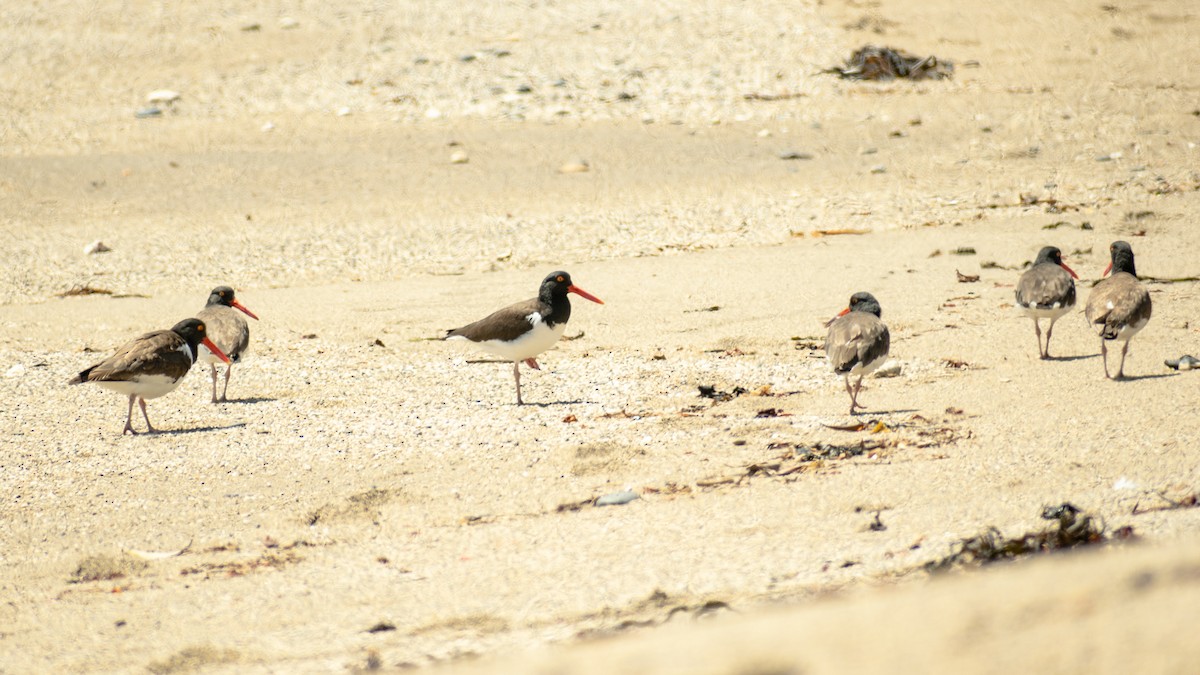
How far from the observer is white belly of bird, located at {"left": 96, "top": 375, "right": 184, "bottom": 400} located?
8.26 meters

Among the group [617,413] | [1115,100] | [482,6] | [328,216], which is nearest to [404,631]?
[617,413]

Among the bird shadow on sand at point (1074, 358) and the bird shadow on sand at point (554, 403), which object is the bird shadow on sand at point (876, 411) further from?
the bird shadow on sand at point (554, 403)

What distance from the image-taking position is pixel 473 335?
9.12 meters

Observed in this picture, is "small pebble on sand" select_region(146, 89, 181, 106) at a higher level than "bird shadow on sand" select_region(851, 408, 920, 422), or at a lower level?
higher

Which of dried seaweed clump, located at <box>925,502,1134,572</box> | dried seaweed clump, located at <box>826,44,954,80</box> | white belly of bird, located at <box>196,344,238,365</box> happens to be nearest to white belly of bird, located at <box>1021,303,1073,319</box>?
dried seaweed clump, located at <box>925,502,1134,572</box>

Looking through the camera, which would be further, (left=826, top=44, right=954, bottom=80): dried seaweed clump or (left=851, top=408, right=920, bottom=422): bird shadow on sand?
(left=826, top=44, right=954, bottom=80): dried seaweed clump

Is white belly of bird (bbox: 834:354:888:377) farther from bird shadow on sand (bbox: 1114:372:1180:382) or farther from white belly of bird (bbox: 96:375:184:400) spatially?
white belly of bird (bbox: 96:375:184:400)

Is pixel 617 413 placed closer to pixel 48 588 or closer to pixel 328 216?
pixel 48 588

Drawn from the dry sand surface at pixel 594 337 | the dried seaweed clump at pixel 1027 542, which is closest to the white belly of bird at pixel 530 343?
the dry sand surface at pixel 594 337

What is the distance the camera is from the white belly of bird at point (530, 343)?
880 centimetres

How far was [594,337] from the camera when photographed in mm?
10523

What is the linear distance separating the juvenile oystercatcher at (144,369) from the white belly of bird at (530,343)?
2.24 metres

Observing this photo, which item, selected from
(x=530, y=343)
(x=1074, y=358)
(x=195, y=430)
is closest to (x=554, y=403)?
(x=530, y=343)

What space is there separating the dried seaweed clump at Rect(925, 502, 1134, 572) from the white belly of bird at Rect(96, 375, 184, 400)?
225 inches
